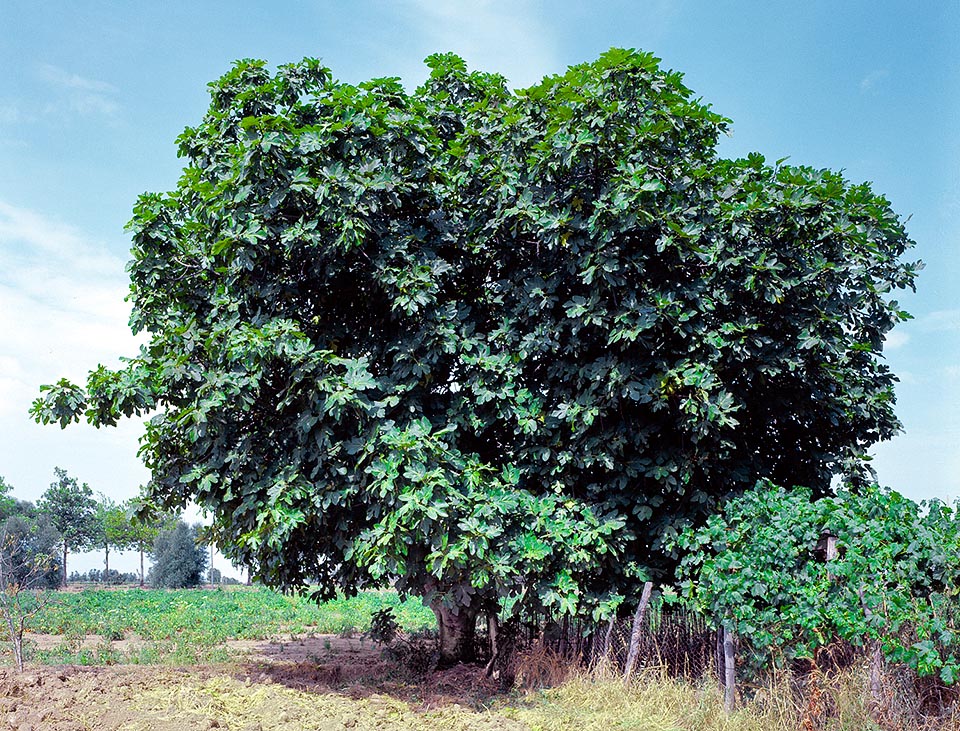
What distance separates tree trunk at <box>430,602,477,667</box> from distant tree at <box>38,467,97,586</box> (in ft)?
131

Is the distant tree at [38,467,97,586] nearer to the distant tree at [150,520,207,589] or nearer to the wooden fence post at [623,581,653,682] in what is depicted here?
the distant tree at [150,520,207,589]

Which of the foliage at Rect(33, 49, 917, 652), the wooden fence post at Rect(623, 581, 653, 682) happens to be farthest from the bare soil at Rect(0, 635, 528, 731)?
the wooden fence post at Rect(623, 581, 653, 682)

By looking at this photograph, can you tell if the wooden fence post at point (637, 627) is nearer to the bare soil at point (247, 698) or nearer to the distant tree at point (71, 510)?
the bare soil at point (247, 698)

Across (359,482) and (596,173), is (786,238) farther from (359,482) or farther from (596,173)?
(359,482)

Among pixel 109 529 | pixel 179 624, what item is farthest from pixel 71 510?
pixel 179 624

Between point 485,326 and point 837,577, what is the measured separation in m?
4.88

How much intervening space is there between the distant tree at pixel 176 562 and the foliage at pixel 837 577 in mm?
32920

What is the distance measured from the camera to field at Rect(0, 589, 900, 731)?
738cm

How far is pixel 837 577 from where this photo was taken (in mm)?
6754

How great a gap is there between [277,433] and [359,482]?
1262 mm

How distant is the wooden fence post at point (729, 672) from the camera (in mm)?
7438

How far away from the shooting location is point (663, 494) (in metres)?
9.24

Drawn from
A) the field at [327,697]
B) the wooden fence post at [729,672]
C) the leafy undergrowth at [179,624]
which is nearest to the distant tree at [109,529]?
the leafy undergrowth at [179,624]

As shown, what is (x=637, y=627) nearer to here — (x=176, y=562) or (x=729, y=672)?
(x=729, y=672)
